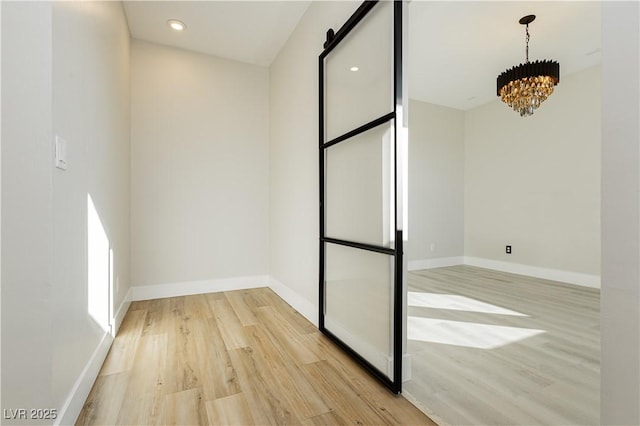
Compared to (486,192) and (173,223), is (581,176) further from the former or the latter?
(173,223)

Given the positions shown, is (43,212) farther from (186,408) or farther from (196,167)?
(196,167)

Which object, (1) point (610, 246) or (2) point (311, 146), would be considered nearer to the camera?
(1) point (610, 246)

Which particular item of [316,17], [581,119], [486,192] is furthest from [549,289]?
[316,17]

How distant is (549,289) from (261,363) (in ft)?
12.1

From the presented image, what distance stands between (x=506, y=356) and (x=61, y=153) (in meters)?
2.63

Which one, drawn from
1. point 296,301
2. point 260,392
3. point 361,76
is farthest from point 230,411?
point 361,76

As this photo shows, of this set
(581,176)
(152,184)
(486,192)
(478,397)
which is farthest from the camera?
(486,192)

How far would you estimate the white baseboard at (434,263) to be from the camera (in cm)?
497

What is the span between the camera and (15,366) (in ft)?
3.43

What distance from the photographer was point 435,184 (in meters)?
5.22

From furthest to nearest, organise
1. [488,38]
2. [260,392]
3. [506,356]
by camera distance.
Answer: [488,38]
[506,356]
[260,392]

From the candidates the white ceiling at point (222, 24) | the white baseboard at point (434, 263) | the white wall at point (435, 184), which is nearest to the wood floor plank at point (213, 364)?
the white ceiling at point (222, 24)

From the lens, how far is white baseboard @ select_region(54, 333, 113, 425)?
124cm

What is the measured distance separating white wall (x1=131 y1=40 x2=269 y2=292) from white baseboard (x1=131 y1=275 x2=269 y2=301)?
36 mm
